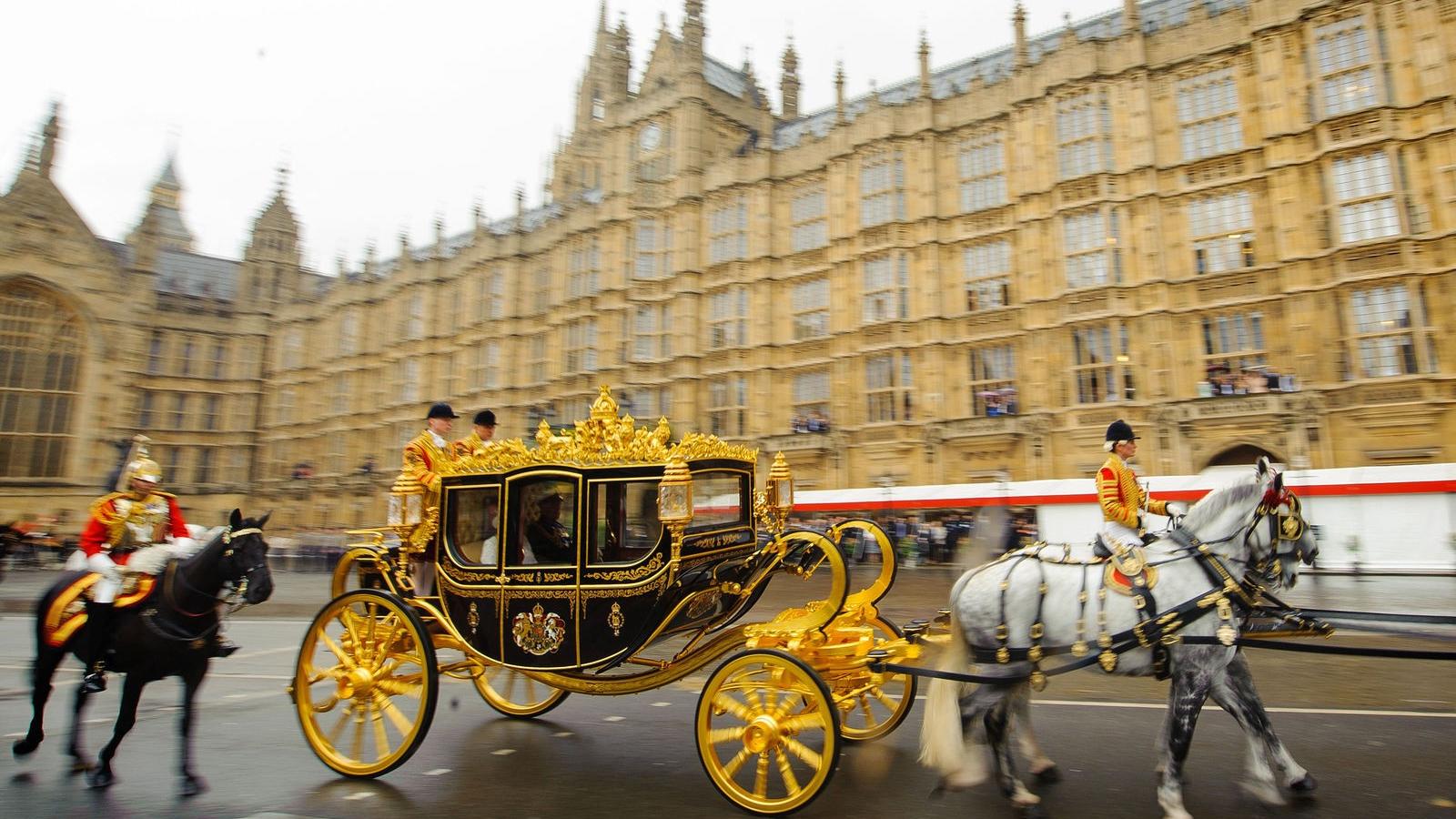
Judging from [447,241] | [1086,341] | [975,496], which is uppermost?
[447,241]

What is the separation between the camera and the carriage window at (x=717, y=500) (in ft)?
21.0

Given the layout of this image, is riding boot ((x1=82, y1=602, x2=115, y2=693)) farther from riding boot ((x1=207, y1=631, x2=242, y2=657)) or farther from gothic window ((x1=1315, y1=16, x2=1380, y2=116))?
gothic window ((x1=1315, y1=16, x2=1380, y2=116))

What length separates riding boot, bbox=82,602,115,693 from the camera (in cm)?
569

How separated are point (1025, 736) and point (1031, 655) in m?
0.84

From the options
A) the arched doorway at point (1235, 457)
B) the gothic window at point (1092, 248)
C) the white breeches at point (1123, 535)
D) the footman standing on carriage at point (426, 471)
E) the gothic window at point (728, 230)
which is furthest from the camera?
the gothic window at point (728, 230)

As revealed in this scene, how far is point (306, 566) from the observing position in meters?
31.6

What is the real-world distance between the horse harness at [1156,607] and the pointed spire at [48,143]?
2394 inches

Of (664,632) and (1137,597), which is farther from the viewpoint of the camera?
(664,632)

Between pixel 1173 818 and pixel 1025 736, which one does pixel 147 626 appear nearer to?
pixel 1025 736

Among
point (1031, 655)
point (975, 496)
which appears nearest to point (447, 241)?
point (975, 496)

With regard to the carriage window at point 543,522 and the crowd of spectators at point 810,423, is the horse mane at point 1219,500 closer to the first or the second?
the carriage window at point 543,522

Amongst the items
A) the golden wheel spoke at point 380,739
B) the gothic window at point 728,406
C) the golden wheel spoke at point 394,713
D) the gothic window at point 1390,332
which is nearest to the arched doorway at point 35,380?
the gothic window at point 728,406

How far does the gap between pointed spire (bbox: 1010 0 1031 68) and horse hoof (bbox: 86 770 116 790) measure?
27610 mm

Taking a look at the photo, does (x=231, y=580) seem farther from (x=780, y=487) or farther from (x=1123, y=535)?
(x=1123, y=535)
